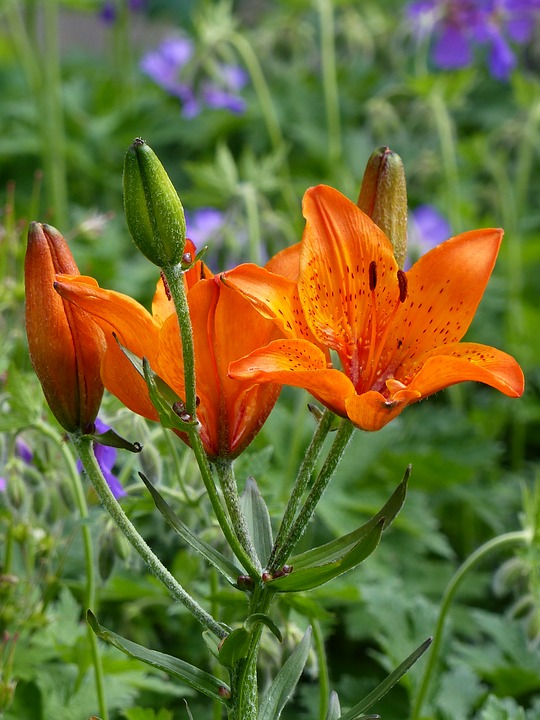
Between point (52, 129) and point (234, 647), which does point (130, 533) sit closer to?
point (234, 647)

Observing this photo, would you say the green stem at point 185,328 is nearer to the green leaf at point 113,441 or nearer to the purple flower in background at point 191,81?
the green leaf at point 113,441

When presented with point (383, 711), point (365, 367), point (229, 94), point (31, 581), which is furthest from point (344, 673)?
point (229, 94)

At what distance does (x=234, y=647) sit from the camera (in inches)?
29.7

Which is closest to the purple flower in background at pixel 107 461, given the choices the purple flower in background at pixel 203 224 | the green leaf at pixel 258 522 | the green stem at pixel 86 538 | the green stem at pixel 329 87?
the green stem at pixel 86 538

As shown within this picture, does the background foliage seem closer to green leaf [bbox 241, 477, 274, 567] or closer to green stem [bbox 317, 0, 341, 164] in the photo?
green stem [bbox 317, 0, 341, 164]

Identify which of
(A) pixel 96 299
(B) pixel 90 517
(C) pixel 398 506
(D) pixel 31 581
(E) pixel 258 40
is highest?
(E) pixel 258 40

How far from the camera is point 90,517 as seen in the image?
0.98m

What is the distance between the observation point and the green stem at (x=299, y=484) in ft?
2.54

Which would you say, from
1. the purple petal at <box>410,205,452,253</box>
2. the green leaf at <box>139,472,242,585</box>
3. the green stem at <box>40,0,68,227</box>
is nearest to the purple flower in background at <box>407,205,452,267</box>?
the purple petal at <box>410,205,452,253</box>

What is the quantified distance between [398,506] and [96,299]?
259 mm

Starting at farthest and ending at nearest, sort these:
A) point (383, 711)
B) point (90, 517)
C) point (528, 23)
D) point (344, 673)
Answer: point (528, 23), point (344, 673), point (383, 711), point (90, 517)

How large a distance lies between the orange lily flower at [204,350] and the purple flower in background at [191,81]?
174cm

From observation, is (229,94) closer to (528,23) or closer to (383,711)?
(528,23)

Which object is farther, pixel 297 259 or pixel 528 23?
pixel 528 23
